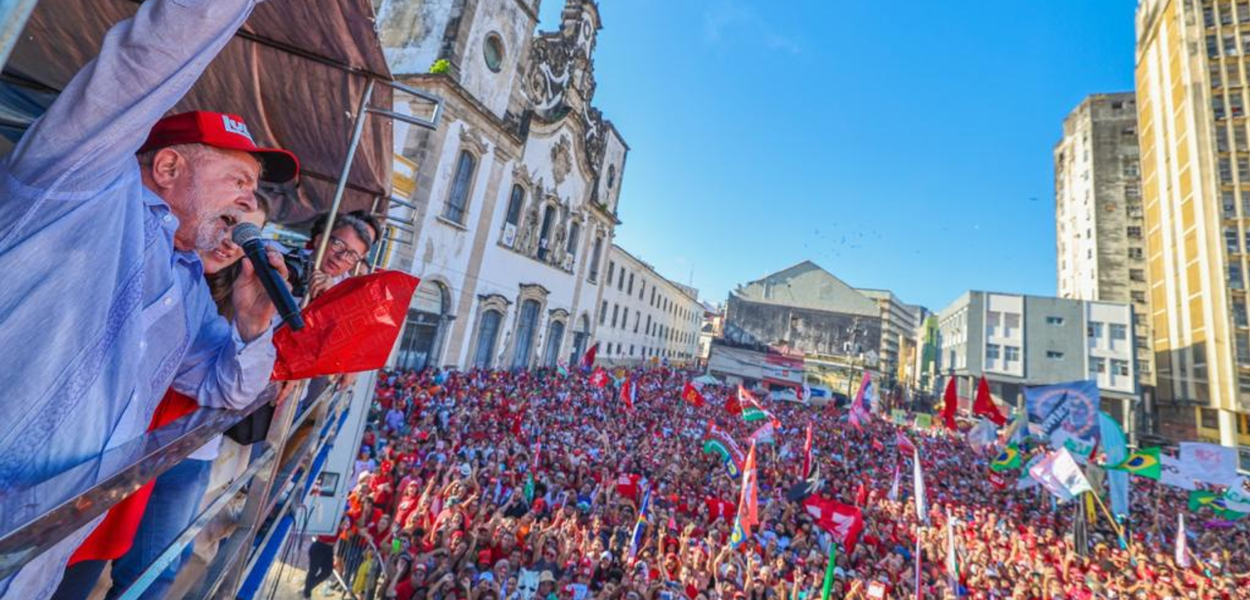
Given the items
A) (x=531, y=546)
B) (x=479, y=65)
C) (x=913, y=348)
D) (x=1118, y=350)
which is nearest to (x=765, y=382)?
(x=1118, y=350)

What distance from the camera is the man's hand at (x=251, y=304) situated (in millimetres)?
1688

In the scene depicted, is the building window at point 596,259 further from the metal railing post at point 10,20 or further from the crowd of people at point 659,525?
the metal railing post at point 10,20

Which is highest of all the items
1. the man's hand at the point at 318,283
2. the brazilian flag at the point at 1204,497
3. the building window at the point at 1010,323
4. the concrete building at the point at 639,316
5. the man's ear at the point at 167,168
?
the building window at the point at 1010,323

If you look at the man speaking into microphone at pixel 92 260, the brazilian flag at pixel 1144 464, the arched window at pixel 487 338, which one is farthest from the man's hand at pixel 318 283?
the arched window at pixel 487 338

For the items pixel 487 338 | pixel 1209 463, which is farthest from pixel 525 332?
pixel 1209 463

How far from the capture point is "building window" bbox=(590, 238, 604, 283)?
28.3 m

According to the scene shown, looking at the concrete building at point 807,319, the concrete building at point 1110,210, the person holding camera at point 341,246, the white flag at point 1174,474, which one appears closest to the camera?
the person holding camera at point 341,246

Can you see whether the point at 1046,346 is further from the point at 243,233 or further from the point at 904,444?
the point at 243,233

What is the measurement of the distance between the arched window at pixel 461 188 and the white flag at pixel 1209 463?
2186 centimetres

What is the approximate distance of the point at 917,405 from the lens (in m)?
44.2

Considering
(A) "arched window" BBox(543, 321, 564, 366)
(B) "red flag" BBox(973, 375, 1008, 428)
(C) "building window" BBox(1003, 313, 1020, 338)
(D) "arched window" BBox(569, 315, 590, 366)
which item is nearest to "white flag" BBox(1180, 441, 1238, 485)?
(B) "red flag" BBox(973, 375, 1008, 428)

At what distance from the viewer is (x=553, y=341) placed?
24.7m

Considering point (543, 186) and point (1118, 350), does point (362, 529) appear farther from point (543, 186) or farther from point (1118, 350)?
point (1118, 350)

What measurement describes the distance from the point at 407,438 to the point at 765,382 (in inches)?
1363
